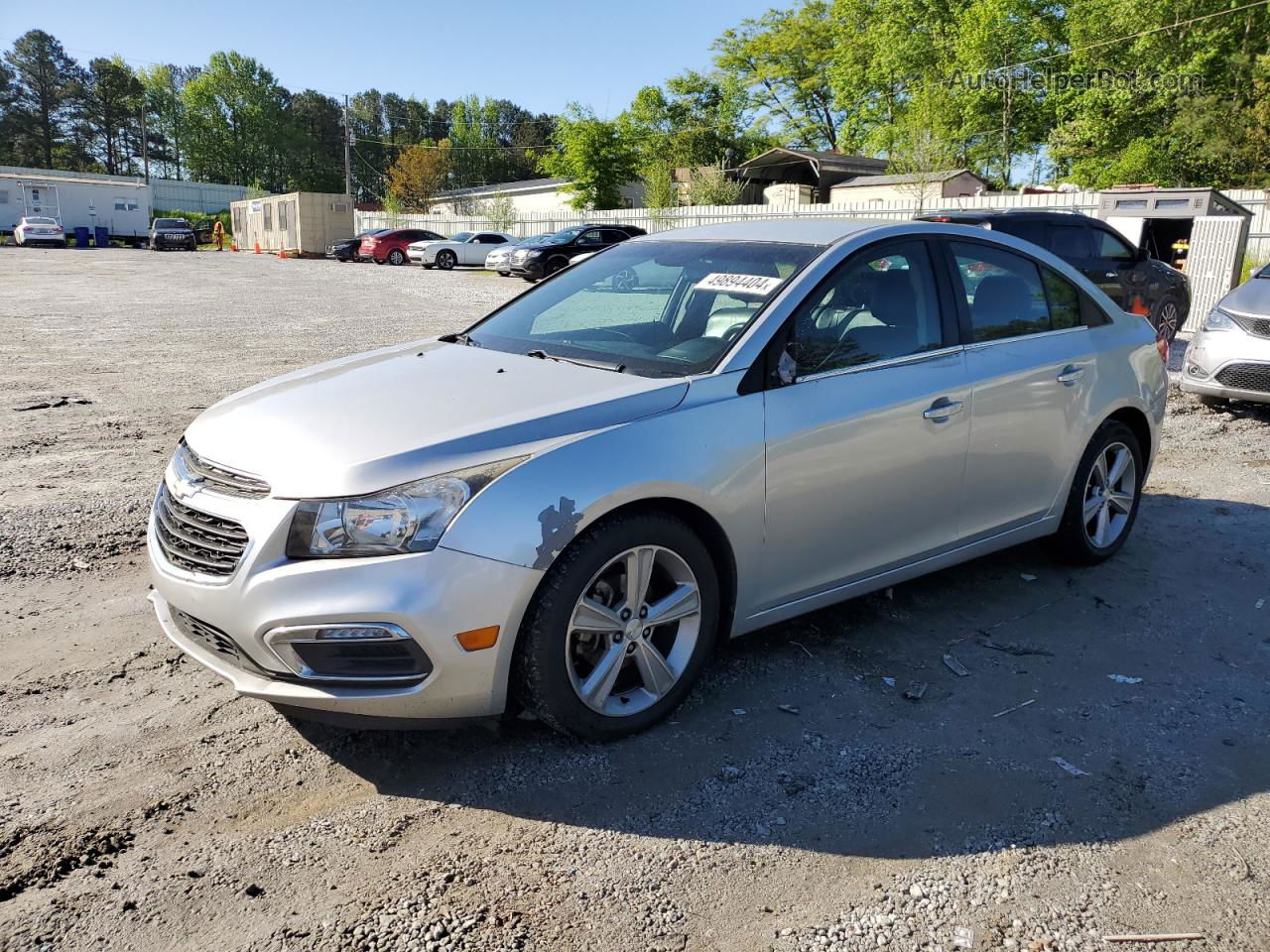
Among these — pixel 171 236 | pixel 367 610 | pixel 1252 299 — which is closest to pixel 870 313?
pixel 367 610

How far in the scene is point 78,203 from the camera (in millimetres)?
50688

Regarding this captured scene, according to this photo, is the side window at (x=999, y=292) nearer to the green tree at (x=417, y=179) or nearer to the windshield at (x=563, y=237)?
the windshield at (x=563, y=237)

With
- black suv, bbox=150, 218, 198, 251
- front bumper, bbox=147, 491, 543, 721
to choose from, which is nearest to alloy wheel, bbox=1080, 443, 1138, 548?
front bumper, bbox=147, 491, 543, 721

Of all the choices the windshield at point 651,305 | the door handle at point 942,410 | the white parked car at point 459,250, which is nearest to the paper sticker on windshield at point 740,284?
the windshield at point 651,305

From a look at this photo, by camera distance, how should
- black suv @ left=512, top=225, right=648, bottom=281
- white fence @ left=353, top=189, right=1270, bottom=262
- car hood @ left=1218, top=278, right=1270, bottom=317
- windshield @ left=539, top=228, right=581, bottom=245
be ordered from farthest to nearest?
windshield @ left=539, top=228, right=581, bottom=245 → black suv @ left=512, top=225, right=648, bottom=281 → white fence @ left=353, top=189, right=1270, bottom=262 → car hood @ left=1218, top=278, right=1270, bottom=317

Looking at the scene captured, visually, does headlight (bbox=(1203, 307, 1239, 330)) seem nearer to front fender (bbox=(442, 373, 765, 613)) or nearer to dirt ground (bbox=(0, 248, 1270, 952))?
dirt ground (bbox=(0, 248, 1270, 952))

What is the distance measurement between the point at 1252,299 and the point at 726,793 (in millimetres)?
8196

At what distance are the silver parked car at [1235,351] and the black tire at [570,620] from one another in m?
7.30

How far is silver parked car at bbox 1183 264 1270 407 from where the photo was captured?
845cm

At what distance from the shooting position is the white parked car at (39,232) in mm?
44719

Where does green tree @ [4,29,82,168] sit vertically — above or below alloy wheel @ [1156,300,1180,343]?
above

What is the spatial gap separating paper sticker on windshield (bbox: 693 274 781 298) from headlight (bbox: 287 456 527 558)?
1.57 metres

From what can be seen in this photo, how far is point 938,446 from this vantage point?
3979 mm

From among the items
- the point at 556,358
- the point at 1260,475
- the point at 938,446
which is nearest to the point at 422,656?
the point at 556,358
